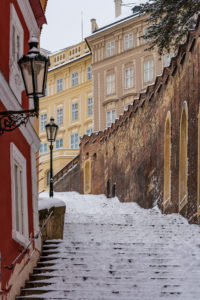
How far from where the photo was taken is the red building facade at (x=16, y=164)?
30.2 feet

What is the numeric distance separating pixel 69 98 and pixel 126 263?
44.2 metres

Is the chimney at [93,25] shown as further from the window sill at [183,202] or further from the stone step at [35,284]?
the stone step at [35,284]

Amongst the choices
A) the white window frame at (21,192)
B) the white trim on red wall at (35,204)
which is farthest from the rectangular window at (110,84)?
the white window frame at (21,192)

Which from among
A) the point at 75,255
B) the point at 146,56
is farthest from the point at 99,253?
the point at 146,56

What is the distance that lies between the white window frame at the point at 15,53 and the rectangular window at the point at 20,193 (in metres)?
1.14

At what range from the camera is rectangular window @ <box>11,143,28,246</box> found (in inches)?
409

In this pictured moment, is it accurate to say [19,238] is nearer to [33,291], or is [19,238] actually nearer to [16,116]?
[33,291]

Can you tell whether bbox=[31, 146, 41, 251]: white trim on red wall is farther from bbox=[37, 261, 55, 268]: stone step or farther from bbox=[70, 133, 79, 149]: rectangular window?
bbox=[70, 133, 79, 149]: rectangular window

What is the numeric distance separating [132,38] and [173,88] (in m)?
27.3

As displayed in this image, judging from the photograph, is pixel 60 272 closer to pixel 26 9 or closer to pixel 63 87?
pixel 26 9

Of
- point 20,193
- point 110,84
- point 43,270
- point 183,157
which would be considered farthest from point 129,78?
point 43,270

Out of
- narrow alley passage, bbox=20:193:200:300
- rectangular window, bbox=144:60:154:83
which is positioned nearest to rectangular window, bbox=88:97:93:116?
rectangular window, bbox=144:60:154:83

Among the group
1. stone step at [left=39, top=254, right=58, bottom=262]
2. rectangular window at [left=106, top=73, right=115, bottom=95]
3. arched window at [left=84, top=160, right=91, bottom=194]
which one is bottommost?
stone step at [left=39, top=254, right=58, bottom=262]

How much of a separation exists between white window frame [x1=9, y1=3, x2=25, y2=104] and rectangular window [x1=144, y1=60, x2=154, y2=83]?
32697 mm
